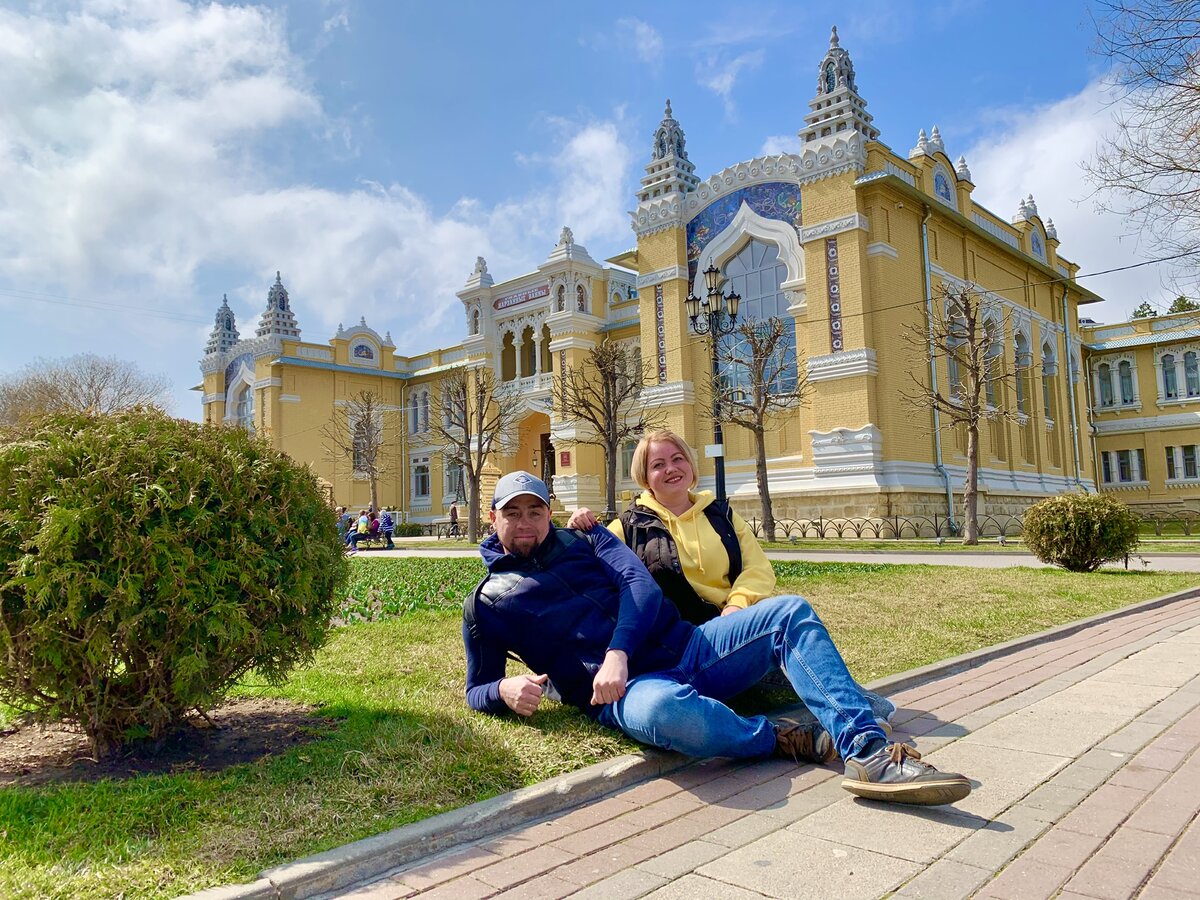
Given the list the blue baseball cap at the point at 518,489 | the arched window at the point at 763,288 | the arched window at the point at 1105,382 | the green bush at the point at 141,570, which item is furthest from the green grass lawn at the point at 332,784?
the arched window at the point at 1105,382

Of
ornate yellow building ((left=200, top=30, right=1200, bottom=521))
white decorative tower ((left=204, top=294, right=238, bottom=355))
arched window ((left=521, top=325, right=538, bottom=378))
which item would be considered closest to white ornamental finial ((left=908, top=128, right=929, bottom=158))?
ornate yellow building ((left=200, top=30, right=1200, bottom=521))

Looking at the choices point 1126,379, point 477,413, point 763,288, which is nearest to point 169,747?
point 763,288

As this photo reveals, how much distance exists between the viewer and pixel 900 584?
34.8ft

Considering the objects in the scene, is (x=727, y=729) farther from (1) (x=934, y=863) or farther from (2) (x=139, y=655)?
(2) (x=139, y=655)

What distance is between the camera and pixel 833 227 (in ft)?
80.8

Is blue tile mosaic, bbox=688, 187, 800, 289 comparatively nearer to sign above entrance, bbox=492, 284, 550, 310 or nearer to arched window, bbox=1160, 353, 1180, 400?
sign above entrance, bbox=492, 284, 550, 310

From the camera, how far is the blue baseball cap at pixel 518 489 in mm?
3984

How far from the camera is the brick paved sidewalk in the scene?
2.60 m

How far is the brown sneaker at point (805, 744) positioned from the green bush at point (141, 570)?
7.24ft

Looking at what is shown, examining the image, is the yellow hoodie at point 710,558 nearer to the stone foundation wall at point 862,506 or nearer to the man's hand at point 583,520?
the man's hand at point 583,520

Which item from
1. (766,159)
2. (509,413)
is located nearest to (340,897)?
(766,159)

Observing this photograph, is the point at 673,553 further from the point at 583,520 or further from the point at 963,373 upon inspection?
the point at 963,373

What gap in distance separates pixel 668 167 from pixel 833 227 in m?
7.41

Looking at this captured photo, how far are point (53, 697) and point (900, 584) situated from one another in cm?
933
